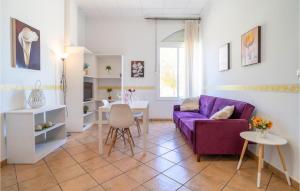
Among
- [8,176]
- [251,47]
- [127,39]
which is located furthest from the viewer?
[127,39]

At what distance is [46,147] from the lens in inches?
117

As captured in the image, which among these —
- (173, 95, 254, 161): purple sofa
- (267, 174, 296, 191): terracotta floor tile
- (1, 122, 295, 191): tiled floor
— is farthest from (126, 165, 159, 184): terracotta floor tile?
(267, 174, 296, 191): terracotta floor tile

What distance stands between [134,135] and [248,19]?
3.07 metres

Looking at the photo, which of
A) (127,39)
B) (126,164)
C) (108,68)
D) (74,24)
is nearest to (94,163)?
(126,164)

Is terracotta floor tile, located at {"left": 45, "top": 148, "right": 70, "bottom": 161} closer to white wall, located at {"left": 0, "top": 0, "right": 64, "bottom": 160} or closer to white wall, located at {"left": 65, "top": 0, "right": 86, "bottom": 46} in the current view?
white wall, located at {"left": 0, "top": 0, "right": 64, "bottom": 160}

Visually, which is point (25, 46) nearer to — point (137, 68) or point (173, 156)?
point (173, 156)

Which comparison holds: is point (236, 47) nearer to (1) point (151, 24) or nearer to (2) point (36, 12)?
(1) point (151, 24)

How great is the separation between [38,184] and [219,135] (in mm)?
2362

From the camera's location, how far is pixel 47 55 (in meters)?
3.49

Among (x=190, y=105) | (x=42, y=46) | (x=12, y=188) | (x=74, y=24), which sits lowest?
(x=12, y=188)

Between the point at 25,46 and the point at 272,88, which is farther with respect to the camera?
the point at 25,46

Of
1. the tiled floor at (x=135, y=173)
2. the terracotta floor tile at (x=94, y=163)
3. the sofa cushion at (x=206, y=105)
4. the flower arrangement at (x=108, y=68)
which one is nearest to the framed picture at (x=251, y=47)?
the sofa cushion at (x=206, y=105)

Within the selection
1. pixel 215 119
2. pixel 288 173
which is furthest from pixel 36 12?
pixel 288 173

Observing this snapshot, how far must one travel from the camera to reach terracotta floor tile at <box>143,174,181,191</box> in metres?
1.90
